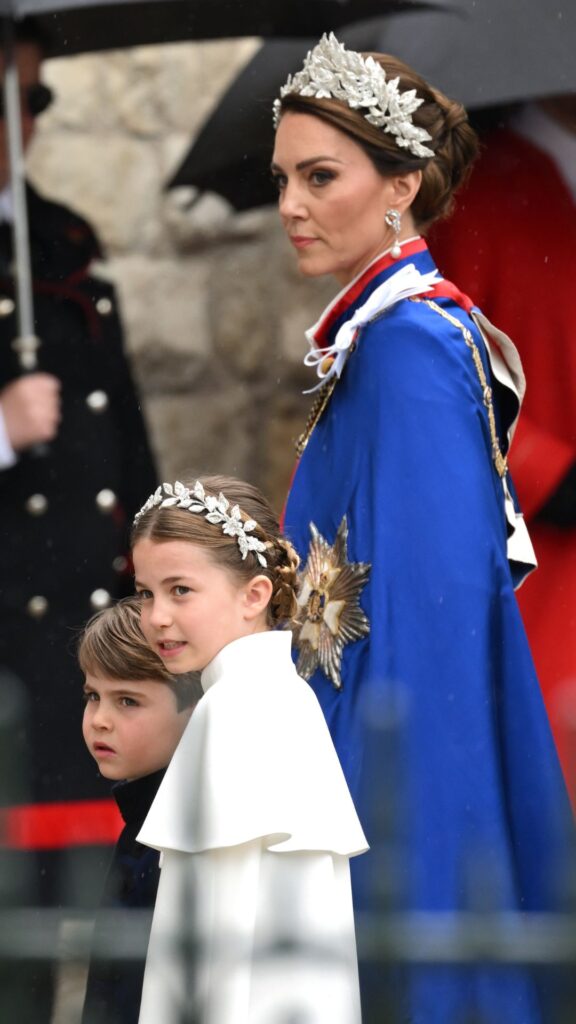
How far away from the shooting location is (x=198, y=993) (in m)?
1.41

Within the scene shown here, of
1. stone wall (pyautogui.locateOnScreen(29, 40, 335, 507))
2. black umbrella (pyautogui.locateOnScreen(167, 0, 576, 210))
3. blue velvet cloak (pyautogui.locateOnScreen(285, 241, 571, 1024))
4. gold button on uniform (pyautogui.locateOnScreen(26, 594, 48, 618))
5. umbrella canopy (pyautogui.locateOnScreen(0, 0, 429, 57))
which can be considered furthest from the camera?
stone wall (pyautogui.locateOnScreen(29, 40, 335, 507))

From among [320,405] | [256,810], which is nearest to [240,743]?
[256,810]

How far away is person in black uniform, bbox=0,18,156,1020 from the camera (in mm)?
3922

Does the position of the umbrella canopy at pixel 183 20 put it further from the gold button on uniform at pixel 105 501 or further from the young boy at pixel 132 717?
the young boy at pixel 132 717

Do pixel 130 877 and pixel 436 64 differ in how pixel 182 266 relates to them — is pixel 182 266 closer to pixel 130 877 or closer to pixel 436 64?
pixel 436 64

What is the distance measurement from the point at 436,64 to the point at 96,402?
0.93 m

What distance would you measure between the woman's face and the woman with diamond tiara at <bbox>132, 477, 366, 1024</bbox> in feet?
1.84

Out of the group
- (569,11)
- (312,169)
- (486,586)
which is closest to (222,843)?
(486,586)

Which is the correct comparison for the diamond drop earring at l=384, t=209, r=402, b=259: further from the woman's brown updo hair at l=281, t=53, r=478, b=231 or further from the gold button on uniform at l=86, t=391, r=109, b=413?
the gold button on uniform at l=86, t=391, r=109, b=413

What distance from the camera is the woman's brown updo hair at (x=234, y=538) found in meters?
2.63

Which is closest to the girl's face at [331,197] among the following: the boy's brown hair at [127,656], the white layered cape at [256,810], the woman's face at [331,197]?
the woman's face at [331,197]

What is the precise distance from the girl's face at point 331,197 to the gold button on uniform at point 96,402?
104 centimetres

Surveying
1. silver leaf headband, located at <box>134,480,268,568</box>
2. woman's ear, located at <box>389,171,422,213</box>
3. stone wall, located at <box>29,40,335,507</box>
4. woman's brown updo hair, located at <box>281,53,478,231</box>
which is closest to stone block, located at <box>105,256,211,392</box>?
stone wall, located at <box>29,40,335,507</box>

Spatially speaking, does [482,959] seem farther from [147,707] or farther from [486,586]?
[486,586]
